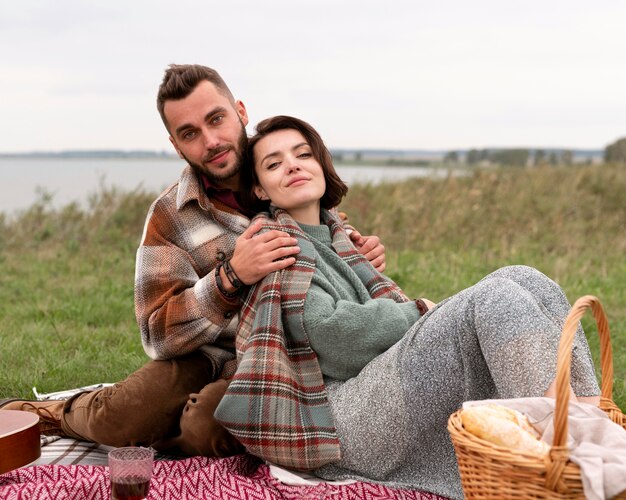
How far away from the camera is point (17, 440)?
3.03 meters

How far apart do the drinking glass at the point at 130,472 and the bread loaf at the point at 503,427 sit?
1028 mm

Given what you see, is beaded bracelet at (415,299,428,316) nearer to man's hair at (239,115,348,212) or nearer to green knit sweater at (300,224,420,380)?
green knit sweater at (300,224,420,380)

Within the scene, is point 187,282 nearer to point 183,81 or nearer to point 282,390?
point 282,390

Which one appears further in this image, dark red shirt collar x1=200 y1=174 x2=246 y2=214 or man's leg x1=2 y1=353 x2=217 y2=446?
dark red shirt collar x1=200 y1=174 x2=246 y2=214

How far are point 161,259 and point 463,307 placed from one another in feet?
4.31

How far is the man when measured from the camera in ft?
11.2

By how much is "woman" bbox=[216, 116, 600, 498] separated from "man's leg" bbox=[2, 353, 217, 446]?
0.47m

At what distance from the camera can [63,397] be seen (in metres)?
4.23

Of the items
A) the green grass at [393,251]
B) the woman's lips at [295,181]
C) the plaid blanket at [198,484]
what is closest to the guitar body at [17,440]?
the plaid blanket at [198,484]

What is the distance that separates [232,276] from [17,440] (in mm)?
939

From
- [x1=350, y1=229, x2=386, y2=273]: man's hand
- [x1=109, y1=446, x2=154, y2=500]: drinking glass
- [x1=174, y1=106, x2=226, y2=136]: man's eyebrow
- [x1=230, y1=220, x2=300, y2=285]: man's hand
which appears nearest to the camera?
[x1=109, y1=446, x2=154, y2=500]: drinking glass

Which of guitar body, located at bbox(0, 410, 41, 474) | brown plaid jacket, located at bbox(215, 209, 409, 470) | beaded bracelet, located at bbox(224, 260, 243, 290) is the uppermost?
beaded bracelet, located at bbox(224, 260, 243, 290)

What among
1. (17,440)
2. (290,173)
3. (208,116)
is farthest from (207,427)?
(208,116)

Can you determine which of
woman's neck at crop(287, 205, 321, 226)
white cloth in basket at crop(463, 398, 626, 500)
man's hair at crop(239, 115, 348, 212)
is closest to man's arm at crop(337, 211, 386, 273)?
man's hair at crop(239, 115, 348, 212)
